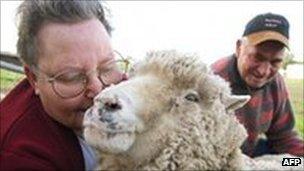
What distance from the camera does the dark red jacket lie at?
10.8ft

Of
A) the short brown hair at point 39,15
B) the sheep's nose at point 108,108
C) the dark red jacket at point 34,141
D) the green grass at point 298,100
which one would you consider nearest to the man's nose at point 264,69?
the short brown hair at point 39,15

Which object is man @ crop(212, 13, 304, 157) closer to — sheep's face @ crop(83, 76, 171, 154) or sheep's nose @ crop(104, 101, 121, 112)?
sheep's face @ crop(83, 76, 171, 154)

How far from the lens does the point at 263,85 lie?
5.48 m

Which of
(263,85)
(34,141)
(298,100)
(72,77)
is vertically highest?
(72,77)

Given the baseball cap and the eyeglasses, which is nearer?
the eyeglasses

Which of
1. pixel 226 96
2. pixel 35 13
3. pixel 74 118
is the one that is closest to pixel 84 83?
pixel 74 118

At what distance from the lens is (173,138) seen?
10.3 ft

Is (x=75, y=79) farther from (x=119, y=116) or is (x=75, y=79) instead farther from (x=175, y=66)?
(x=119, y=116)

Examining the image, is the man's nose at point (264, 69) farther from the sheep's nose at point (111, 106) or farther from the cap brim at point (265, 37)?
the sheep's nose at point (111, 106)

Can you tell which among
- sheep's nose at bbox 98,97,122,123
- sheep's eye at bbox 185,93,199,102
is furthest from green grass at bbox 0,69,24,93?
sheep's nose at bbox 98,97,122,123

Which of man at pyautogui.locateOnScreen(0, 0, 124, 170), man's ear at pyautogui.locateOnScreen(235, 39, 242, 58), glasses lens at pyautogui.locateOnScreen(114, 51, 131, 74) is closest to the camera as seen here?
man at pyautogui.locateOnScreen(0, 0, 124, 170)

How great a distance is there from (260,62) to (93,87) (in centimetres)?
236

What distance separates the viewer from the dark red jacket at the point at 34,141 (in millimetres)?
3301

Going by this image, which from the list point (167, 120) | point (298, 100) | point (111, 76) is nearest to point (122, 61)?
point (111, 76)
